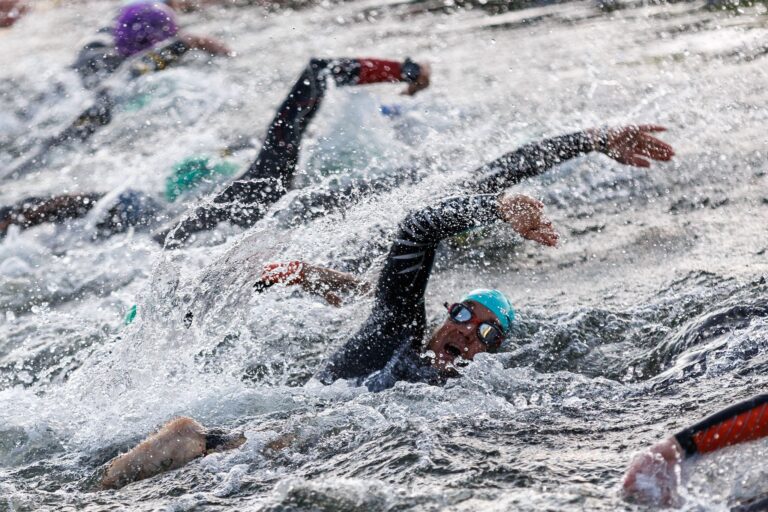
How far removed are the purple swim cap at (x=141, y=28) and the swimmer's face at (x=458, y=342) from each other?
6.15 m

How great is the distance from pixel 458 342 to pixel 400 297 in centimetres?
41

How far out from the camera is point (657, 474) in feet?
10.7

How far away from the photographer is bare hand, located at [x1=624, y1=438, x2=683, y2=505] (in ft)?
10.4

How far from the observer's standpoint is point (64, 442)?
4.80 metres

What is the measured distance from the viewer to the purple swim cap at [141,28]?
9.97m

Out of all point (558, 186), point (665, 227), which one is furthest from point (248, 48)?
point (665, 227)

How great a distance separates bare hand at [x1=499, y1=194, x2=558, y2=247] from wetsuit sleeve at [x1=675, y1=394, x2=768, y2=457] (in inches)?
46.3

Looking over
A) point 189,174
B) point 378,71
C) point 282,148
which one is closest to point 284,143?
point 282,148

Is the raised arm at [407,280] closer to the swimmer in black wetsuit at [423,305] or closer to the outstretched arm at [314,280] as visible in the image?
the swimmer in black wetsuit at [423,305]

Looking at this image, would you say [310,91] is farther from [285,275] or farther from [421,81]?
[285,275]

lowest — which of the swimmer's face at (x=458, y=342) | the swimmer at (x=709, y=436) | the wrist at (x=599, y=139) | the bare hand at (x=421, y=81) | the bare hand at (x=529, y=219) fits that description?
the swimmer's face at (x=458, y=342)

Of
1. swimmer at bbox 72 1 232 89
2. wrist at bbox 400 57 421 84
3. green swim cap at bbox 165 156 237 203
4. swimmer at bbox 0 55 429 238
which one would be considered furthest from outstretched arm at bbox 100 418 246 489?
swimmer at bbox 72 1 232 89

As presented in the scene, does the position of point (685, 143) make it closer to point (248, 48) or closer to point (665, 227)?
point (665, 227)

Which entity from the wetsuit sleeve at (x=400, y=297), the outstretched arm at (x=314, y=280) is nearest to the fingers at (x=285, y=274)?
the outstretched arm at (x=314, y=280)
